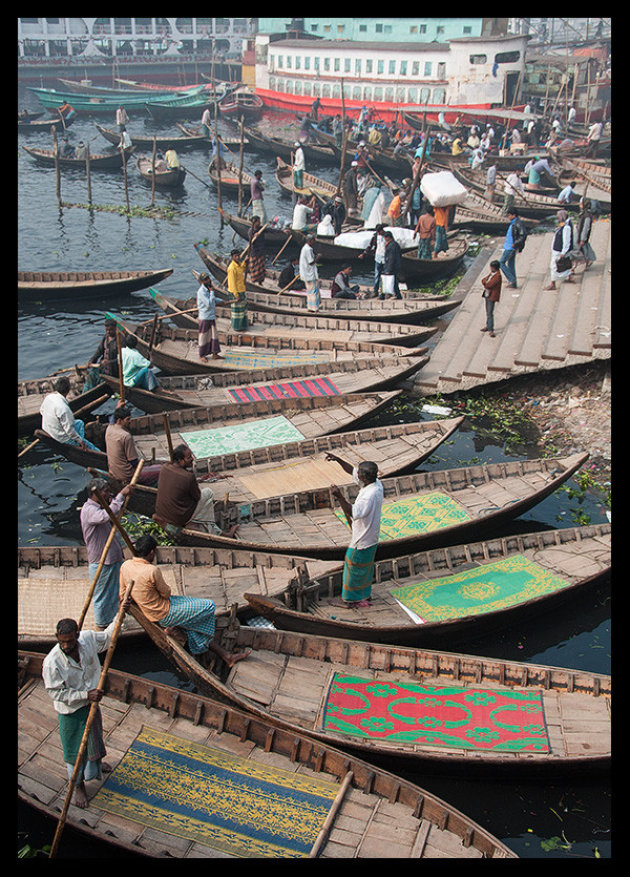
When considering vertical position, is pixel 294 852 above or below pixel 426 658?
below

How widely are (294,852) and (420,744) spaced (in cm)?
192

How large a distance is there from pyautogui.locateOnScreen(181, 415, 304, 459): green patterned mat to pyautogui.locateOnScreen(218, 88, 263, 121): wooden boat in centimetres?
4619

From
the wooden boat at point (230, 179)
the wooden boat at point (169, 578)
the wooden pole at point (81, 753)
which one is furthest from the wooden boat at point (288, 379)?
the wooden boat at point (230, 179)

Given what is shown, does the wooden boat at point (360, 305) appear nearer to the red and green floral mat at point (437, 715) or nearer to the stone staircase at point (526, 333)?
the stone staircase at point (526, 333)

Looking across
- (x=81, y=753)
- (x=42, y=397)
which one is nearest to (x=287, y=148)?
(x=42, y=397)

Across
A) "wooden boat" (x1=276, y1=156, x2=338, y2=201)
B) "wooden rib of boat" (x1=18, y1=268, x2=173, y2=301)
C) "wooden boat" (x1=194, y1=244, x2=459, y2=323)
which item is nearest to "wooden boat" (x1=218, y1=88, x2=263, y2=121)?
"wooden boat" (x1=276, y1=156, x2=338, y2=201)

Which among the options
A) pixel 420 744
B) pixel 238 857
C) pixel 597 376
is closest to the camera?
pixel 238 857

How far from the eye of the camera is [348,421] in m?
15.0

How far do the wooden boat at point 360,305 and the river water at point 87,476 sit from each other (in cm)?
362

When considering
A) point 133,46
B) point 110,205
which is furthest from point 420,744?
point 133,46

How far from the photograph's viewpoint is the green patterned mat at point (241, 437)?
14.1 metres

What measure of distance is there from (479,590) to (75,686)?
19.3 feet

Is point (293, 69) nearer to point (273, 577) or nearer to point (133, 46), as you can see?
point (133, 46)

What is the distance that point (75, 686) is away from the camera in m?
7.20
